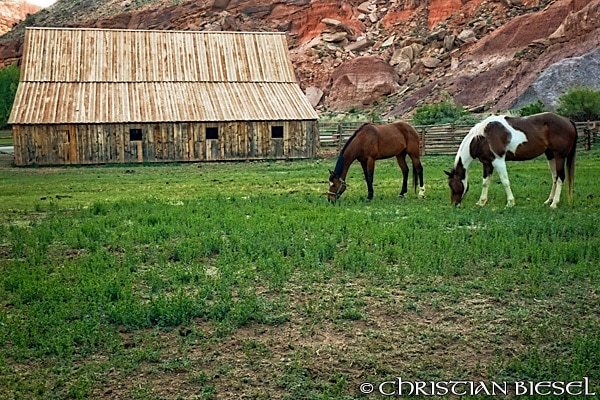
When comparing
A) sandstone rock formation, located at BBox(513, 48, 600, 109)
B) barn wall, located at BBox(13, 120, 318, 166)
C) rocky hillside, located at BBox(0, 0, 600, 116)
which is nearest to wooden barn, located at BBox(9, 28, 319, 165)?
barn wall, located at BBox(13, 120, 318, 166)

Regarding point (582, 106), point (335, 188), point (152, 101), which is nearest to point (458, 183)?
point (335, 188)

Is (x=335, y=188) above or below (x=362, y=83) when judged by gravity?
below

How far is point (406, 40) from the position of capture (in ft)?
249

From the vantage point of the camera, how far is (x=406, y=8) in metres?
82.4

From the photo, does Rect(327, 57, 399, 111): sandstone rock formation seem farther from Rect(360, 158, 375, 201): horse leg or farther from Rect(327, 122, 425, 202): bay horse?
Rect(360, 158, 375, 201): horse leg

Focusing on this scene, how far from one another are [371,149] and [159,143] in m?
19.3

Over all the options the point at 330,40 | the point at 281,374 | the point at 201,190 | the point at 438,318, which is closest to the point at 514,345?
the point at 438,318

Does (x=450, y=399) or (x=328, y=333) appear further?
(x=328, y=333)

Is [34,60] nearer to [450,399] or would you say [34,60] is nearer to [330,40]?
[450,399]

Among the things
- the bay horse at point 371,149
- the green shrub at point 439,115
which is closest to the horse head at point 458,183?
the bay horse at point 371,149

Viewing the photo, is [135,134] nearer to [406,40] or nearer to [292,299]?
[292,299]

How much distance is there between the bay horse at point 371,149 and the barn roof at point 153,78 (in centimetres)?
1798

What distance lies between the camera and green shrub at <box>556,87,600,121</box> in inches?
1396

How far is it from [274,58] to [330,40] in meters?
47.3
